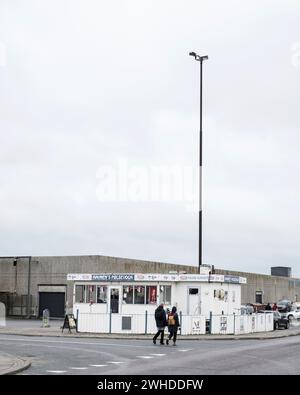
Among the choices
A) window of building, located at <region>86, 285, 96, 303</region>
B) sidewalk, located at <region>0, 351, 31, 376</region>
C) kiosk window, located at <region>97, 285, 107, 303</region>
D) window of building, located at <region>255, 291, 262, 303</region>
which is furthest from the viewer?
window of building, located at <region>255, 291, 262, 303</region>

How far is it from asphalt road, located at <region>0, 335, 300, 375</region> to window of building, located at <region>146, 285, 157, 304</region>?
6189 mm

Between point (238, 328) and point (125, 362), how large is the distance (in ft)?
59.5

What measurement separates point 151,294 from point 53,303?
1874cm

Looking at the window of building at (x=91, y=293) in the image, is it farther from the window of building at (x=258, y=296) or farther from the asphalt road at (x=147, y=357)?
the window of building at (x=258, y=296)

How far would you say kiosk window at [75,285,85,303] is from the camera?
Result: 133 feet

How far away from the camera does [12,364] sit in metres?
19.7

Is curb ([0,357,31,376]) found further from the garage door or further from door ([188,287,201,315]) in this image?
the garage door

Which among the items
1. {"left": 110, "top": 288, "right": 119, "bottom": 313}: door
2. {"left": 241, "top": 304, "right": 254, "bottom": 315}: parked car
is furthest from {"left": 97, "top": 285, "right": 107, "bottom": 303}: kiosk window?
{"left": 241, "top": 304, "right": 254, "bottom": 315}: parked car

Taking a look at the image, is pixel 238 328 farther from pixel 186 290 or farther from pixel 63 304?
pixel 63 304

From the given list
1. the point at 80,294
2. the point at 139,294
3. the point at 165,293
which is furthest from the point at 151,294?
the point at 80,294

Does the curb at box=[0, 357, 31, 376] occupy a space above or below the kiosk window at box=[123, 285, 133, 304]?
below
